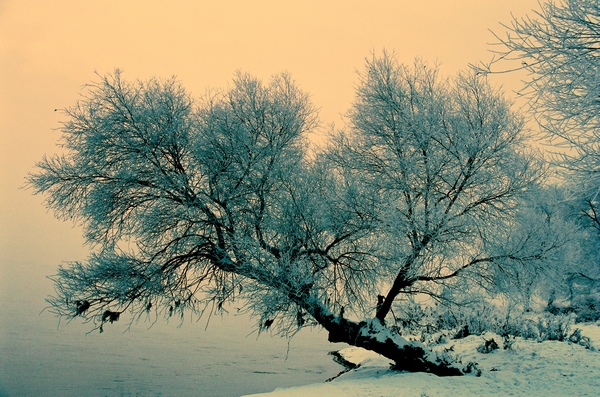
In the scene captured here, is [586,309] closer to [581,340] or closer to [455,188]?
[581,340]

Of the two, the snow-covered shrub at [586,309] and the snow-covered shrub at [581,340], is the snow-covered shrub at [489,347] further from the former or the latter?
the snow-covered shrub at [586,309]

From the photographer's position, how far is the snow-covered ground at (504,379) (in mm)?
10086

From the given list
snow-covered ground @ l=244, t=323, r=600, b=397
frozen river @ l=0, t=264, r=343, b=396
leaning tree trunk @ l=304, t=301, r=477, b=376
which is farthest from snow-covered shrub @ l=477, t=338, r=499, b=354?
frozen river @ l=0, t=264, r=343, b=396

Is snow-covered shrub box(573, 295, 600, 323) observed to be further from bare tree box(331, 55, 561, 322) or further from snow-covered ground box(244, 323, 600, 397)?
bare tree box(331, 55, 561, 322)

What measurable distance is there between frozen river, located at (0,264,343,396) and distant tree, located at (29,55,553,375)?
297 centimetres

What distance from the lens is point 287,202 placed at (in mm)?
12695

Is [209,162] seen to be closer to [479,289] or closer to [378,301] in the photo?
[378,301]

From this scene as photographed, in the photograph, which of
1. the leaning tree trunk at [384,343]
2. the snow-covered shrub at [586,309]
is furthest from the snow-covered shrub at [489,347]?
the snow-covered shrub at [586,309]

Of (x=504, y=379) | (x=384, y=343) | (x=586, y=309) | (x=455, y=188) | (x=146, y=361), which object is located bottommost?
(x=146, y=361)

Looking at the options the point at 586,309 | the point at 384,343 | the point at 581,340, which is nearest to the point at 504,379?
the point at 384,343

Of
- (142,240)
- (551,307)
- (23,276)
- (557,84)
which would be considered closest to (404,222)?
(557,84)

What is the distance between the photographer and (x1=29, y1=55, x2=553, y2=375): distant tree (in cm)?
1199

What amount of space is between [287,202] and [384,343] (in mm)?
4269

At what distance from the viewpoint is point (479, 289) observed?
1251cm
